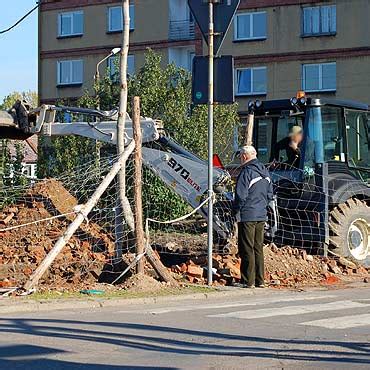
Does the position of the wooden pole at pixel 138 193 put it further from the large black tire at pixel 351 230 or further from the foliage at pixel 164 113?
the foliage at pixel 164 113

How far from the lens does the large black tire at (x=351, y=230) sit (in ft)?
55.3

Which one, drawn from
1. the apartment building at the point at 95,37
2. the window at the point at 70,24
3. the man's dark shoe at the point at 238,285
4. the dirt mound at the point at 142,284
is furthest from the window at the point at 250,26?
the dirt mound at the point at 142,284

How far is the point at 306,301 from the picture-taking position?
42.1ft

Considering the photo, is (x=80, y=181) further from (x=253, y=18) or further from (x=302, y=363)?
(x=253, y=18)

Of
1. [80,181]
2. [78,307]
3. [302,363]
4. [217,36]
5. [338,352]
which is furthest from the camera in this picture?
[80,181]

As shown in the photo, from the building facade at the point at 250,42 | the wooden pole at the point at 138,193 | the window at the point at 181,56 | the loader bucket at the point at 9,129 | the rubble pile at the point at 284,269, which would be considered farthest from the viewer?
the window at the point at 181,56

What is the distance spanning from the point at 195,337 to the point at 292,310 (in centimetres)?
246

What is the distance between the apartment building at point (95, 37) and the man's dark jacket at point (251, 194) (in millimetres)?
35002

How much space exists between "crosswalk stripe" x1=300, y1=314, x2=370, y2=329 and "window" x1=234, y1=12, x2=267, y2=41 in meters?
38.4

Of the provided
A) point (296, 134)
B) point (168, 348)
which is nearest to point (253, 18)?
point (296, 134)

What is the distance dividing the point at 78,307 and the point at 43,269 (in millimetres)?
1299

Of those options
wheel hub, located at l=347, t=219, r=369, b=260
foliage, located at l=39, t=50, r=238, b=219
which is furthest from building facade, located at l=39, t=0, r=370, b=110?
wheel hub, located at l=347, t=219, r=369, b=260

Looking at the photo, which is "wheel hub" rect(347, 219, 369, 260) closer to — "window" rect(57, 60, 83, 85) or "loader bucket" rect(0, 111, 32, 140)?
"loader bucket" rect(0, 111, 32, 140)

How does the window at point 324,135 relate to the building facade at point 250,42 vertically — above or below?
below
